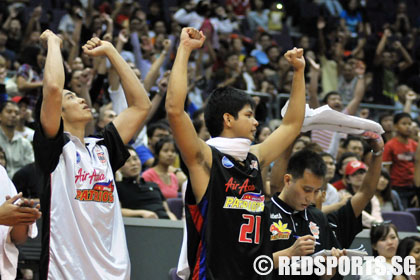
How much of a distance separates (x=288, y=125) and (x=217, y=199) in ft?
2.64

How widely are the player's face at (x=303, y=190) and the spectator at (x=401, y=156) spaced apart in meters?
5.72

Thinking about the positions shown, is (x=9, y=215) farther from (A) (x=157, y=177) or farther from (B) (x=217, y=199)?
(A) (x=157, y=177)

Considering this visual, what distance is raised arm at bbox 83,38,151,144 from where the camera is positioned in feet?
14.9

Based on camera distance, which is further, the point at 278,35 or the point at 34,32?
Result: the point at 278,35

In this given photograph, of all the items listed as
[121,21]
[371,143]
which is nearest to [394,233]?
[371,143]

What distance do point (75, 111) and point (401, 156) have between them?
22.3ft

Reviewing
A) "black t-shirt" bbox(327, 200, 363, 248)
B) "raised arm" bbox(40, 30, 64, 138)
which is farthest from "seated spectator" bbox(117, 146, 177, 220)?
"raised arm" bbox(40, 30, 64, 138)

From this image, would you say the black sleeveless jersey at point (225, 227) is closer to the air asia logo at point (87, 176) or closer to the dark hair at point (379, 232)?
the air asia logo at point (87, 176)

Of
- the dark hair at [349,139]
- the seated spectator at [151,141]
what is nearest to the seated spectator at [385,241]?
the seated spectator at [151,141]

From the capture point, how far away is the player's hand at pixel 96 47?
14.5 ft

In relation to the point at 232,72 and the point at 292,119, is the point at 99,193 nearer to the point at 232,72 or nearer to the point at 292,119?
the point at 292,119

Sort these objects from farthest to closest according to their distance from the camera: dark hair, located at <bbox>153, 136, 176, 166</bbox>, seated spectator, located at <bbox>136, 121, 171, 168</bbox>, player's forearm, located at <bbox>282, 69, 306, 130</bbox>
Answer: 1. seated spectator, located at <bbox>136, 121, 171, 168</bbox>
2. dark hair, located at <bbox>153, 136, 176, 166</bbox>
3. player's forearm, located at <bbox>282, 69, 306, 130</bbox>

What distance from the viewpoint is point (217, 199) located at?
12.9 feet

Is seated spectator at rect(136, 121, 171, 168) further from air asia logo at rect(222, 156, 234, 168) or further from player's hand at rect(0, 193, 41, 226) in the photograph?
player's hand at rect(0, 193, 41, 226)
